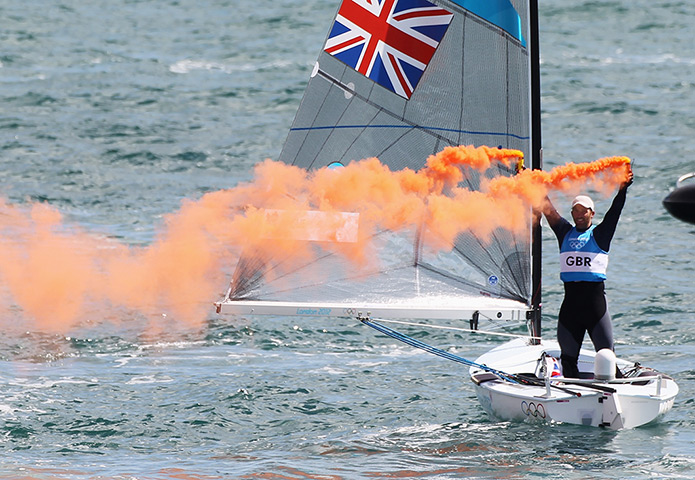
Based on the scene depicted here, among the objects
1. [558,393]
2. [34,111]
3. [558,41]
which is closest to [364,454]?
[558,393]

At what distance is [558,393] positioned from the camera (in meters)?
11.9

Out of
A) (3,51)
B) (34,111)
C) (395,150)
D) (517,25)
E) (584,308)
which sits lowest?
(584,308)

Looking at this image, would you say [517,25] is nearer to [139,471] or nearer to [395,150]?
[395,150]

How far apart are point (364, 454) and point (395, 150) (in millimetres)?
3774

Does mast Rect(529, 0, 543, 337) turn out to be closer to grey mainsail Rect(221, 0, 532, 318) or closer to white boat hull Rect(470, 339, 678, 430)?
grey mainsail Rect(221, 0, 532, 318)

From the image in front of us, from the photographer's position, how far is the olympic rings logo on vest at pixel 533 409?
11.8 meters

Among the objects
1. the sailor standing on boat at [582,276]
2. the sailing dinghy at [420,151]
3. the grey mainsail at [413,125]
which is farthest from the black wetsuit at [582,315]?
the grey mainsail at [413,125]

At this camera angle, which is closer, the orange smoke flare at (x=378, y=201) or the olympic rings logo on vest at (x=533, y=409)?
the olympic rings logo on vest at (x=533, y=409)

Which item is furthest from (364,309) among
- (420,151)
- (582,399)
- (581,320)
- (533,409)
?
(582,399)

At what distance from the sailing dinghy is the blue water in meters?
1.26

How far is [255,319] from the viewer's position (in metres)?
17.8

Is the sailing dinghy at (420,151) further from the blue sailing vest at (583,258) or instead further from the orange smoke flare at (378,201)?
the blue sailing vest at (583,258)

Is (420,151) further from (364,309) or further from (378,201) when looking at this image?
(364,309)

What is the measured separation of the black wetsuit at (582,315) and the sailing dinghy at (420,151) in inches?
11.5
